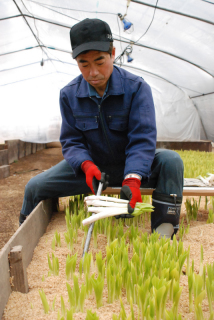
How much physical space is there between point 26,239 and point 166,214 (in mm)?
814

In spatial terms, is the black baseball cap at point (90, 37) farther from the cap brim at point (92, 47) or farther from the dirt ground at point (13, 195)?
the dirt ground at point (13, 195)

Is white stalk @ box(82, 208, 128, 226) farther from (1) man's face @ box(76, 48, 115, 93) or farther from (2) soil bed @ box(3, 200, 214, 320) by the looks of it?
(1) man's face @ box(76, 48, 115, 93)

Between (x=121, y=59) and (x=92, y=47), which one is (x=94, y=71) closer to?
(x=92, y=47)

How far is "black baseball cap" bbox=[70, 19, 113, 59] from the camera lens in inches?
56.8

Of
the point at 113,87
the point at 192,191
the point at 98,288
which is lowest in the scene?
the point at 98,288

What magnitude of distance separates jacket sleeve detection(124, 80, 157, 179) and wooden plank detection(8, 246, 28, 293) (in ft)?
2.52

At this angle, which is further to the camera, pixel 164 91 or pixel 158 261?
pixel 164 91

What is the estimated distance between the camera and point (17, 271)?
115cm

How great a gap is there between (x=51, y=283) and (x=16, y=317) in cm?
22

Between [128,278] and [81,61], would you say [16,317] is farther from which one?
[81,61]

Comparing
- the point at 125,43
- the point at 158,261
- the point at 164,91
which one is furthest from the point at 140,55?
the point at 158,261

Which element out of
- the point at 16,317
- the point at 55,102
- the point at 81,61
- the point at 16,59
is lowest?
the point at 16,317

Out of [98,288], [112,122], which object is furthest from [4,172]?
[98,288]

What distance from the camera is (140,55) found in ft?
18.9
